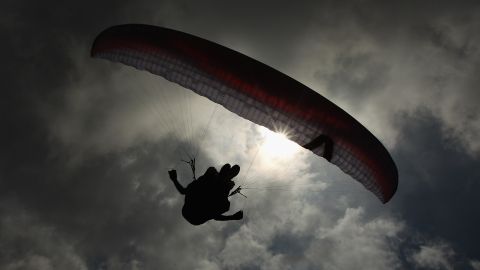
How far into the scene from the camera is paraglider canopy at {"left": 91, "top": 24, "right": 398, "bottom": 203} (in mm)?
11609

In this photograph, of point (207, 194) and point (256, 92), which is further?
point (207, 194)

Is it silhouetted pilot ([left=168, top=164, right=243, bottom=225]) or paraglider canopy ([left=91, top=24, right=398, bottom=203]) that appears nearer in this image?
paraglider canopy ([left=91, top=24, right=398, bottom=203])

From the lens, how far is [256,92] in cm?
1174

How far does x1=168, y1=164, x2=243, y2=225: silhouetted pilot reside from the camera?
39.3 feet

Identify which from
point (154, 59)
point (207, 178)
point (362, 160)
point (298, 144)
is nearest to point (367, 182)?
point (362, 160)

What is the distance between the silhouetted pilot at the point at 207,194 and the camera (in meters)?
12.0

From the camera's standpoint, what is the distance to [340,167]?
12.8 m

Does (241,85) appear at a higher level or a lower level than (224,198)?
higher

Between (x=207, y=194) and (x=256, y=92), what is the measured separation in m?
3.14

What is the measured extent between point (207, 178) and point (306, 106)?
3411 millimetres

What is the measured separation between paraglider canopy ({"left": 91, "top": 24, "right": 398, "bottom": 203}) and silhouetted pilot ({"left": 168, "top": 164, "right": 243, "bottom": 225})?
6.05 feet

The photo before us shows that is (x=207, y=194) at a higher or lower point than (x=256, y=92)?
lower

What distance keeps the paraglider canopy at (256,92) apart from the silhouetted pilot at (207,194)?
1.84 m

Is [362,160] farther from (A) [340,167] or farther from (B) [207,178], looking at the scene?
(B) [207,178]
